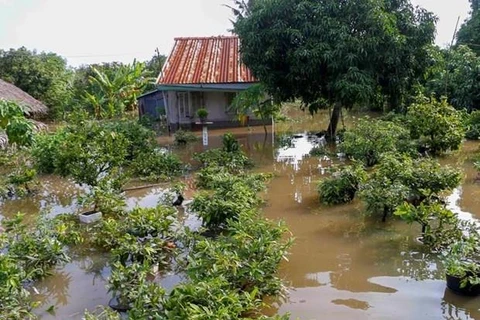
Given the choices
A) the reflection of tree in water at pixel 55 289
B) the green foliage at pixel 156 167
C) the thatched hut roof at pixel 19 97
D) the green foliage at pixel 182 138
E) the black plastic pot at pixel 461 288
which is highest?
the thatched hut roof at pixel 19 97

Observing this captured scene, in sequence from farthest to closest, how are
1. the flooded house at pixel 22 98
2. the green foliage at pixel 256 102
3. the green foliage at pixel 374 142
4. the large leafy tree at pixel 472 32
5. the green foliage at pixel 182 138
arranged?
the large leafy tree at pixel 472 32, the flooded house at pixel 22 98, the green foliage at pixel 182 138, the green foliage at pixel 256 102, the green foliage at pixel 374 142

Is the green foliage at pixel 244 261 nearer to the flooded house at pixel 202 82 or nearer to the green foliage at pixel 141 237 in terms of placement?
the green foliage at pixel 141 237

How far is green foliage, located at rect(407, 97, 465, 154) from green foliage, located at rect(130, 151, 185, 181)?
6688mm

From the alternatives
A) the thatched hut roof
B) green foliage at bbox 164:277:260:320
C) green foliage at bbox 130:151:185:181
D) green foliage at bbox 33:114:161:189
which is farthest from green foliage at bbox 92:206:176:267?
the thatched hut roof

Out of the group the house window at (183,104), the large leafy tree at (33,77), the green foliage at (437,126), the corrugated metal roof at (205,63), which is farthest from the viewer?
the large leafy tree at (33,77)

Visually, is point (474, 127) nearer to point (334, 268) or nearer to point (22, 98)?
point (334, 268)

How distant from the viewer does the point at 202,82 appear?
63.2 ft

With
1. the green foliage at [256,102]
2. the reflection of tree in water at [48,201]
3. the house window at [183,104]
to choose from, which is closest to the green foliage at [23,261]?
the reflection of tree in water at [48,201]

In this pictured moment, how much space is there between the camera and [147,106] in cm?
2527

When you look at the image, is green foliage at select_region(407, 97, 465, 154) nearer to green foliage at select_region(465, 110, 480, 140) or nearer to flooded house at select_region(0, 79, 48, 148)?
green foliage at select_region(465, 110, 480, 140)

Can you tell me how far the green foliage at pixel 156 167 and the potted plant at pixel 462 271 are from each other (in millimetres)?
7564

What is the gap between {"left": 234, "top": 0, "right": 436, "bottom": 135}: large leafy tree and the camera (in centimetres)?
1352

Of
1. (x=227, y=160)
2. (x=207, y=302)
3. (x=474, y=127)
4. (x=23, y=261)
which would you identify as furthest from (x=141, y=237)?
(x=474, y=127)

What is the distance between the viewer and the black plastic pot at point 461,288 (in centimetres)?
508
